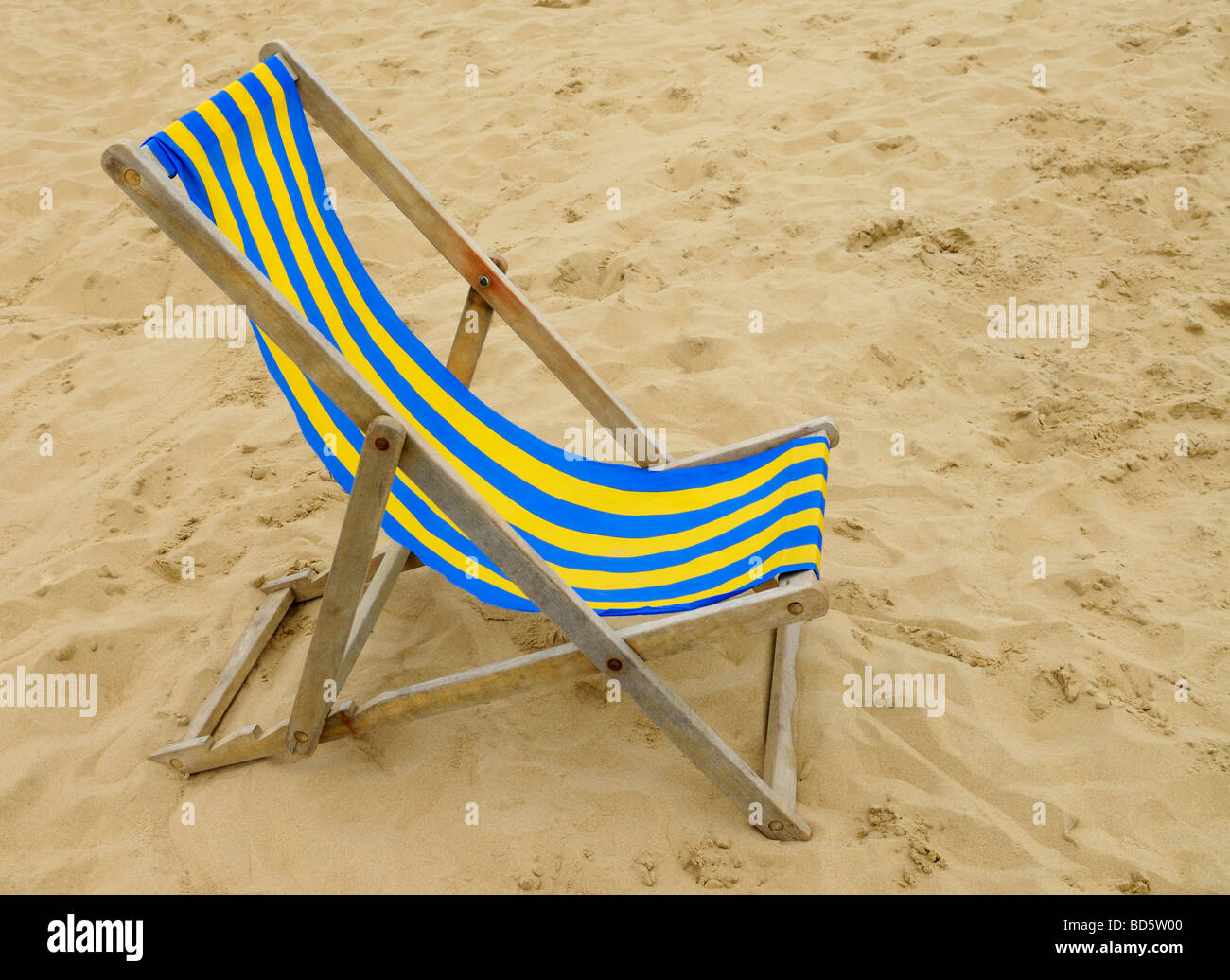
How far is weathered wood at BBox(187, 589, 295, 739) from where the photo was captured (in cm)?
219

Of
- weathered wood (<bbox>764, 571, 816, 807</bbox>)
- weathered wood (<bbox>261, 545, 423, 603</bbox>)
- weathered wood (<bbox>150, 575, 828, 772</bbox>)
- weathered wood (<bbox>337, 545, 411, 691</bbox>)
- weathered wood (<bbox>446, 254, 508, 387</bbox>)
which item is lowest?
weathered wood (<bbox>764, 571, 816, 807</bbox>)

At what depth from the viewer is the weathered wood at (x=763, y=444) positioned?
228cm

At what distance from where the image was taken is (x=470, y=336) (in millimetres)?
2547

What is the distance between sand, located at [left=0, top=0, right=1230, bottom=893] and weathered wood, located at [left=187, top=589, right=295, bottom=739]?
0.15 feet

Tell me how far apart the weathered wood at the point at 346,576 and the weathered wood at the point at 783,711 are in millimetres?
720

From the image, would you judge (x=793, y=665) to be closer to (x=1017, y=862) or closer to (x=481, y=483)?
(x=1017, y=862)

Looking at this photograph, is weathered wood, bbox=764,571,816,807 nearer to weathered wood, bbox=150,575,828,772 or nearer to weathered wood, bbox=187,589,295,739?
weathered wood, bbox=150,575,828,772

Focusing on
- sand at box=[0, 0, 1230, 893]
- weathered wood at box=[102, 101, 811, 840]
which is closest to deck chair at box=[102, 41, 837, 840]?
weathered wood at box=[102, 101, 811, 840]

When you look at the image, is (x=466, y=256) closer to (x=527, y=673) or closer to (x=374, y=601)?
(x=374, y=601)

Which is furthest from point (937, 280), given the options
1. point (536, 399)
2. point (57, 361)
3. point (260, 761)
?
point (57, 361)

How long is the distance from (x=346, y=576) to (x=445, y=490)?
263mm

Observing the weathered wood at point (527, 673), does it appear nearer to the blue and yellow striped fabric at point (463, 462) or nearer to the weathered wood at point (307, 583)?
the blue and yellow striped fabric at point (463, 462)

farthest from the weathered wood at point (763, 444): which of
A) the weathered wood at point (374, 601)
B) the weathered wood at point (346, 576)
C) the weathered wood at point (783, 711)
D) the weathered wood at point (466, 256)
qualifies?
the weathered wood at point (346, 576)

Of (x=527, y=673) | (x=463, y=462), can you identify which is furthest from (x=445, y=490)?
(x=463, y=462)
